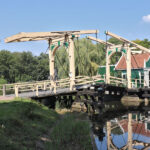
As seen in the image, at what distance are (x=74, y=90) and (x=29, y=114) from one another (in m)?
7.05

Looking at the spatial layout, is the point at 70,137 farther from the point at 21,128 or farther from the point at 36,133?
the point at 21,128

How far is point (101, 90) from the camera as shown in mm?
16109

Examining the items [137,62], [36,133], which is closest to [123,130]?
[36,133]

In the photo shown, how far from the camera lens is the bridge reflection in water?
8.28 metres

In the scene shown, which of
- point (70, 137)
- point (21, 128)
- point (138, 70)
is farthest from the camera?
point (138, 70)

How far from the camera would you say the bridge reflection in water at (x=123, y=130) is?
8277 mm

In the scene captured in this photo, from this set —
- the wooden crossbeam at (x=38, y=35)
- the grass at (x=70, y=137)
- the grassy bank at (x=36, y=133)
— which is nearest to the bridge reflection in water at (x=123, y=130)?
the grass at (x=70, y=137)

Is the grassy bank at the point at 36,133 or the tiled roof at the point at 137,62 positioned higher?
the tiled roof at the point at 137,62

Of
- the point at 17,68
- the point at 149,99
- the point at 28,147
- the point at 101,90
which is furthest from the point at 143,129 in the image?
the point at 17,68

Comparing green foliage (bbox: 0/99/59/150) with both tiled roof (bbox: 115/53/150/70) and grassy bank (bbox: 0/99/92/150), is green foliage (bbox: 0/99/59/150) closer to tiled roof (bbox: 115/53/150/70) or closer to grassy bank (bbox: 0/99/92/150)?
grassy bank (bbox: 0/99/92/150)

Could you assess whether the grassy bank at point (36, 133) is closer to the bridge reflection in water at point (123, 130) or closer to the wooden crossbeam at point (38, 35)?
the bridge reflection in water at point (123, 130)

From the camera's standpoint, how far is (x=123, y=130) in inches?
414

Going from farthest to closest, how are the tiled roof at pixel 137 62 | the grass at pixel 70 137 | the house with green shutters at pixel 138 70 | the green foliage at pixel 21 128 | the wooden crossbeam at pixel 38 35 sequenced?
the tiled roof at pixel 137 62 → the house with green shutters at pixel 138 70 → the wooden crossbeam at pixel 38 35 → the grass at pixel 70 137 → the green foliage at pixel 21 128

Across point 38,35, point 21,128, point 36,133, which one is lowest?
point 36,133
